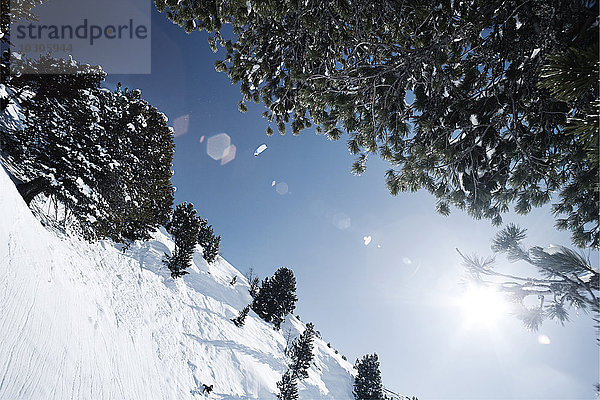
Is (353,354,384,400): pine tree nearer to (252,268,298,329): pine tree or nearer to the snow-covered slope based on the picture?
(252,268,298,329): pine tree

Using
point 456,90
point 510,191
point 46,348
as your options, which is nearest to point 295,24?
point 456,90

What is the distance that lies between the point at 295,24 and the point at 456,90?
8.25 feet

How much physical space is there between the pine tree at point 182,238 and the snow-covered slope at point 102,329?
0.95 m

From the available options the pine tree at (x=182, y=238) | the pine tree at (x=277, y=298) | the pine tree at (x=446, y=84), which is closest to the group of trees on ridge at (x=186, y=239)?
the pine tree at (x=182, y=238)

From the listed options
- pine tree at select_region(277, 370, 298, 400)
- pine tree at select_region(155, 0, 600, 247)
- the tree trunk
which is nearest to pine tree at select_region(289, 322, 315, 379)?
pine tree at select_region(277, 370, 298, 400)

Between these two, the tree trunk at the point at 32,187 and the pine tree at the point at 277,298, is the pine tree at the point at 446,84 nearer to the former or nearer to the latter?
the tree trunk at the point at 32,187

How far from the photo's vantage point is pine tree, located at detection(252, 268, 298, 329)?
Answer: 3153cm

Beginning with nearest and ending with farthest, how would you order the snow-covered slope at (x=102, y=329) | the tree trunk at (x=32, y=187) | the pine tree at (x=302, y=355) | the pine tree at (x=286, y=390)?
1. the snow-covered slope at (x=102, y=329)
2. the tree trunk at (x=32, y=187)
3. the pine tree at (x=286, y=390)
4. the pine tree at (x=302, y=355)

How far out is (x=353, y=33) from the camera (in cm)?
314

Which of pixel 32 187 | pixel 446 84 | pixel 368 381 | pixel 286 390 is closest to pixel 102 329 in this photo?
pixel 32 187

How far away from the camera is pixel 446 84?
108 inches

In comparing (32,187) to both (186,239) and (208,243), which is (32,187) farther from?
(208,243)

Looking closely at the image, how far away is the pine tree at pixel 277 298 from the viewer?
31.5m

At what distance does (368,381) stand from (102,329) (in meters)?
32.8
